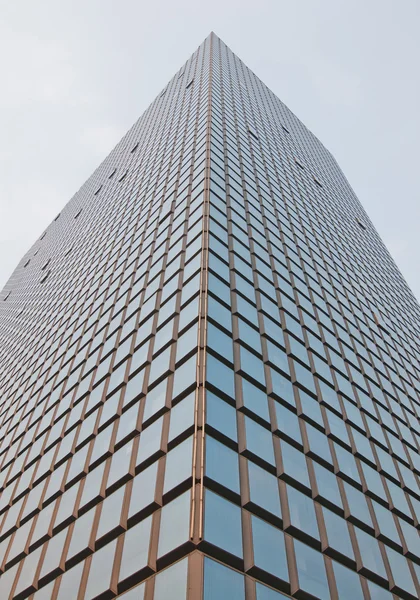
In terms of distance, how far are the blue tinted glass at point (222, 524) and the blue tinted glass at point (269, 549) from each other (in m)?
0.60

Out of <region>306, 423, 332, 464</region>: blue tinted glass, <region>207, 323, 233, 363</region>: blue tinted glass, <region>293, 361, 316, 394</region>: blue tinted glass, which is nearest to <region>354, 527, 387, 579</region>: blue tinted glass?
<region>306, 423, 332, 464</region>: blue tinted glass

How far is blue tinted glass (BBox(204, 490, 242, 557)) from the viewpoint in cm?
1345

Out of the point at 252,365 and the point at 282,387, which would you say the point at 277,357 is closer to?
the point at 282,387

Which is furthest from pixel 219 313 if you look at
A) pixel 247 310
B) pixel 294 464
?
pixel 294 464

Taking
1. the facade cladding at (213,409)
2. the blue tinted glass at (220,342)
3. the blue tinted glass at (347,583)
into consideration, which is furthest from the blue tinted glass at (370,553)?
the blue tinted glass at (220,342)

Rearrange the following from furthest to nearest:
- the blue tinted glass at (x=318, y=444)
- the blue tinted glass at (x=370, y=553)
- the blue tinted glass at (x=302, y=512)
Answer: the blue tinted glass at (x=318, y=444), the blue tinted glass at (x=370, y=553), the blue tinted glass at (x=302, y=512)

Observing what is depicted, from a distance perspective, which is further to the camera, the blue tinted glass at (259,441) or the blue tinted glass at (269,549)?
the blue tinted glass at (259,441)

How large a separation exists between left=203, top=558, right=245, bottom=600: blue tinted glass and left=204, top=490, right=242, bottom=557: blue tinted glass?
0.51 metres

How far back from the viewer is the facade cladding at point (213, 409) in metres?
14.9

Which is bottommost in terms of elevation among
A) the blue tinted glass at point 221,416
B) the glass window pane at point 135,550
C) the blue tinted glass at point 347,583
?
the glass window pane at point 135,550

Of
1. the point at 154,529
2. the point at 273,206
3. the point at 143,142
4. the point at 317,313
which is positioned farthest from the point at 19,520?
the point at 143,142

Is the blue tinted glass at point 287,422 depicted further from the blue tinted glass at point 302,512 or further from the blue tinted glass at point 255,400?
the blue tinted glass at point 302,512

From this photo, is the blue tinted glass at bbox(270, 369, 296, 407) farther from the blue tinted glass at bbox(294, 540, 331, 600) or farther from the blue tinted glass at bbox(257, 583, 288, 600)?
the blue tinted glass at bbox(257, 583, 288, 600)

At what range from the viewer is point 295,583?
47.0 ft
